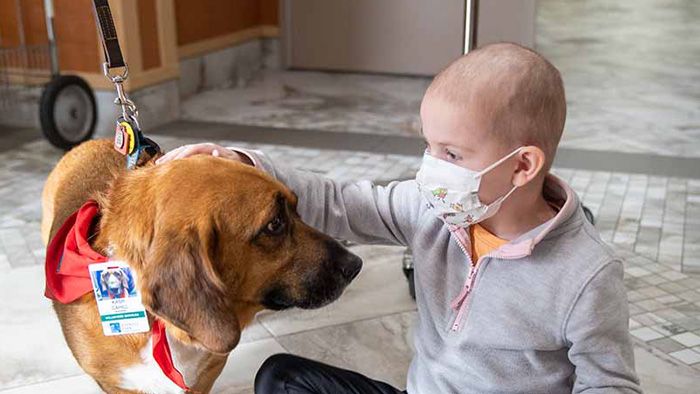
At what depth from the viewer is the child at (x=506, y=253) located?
1.35 metres

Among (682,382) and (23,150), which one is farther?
(23,150)

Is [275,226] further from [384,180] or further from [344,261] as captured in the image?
[384,180]

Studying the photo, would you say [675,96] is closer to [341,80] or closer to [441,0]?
[441,0]

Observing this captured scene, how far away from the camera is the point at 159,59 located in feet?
17.3

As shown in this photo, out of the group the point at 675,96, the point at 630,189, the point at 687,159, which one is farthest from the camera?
the point at 675,96

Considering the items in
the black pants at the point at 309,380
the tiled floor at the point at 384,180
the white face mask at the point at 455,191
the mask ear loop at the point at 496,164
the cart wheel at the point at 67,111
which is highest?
the mask ear loop at the point at 496,164

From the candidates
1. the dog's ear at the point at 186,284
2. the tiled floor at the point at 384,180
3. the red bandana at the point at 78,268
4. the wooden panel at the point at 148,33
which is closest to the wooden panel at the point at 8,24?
the tiled floor at the point at 384,180

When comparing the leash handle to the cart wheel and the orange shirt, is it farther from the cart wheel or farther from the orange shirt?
the cart wheel

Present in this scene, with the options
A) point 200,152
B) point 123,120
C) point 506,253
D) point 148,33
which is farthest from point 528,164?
point 148,33

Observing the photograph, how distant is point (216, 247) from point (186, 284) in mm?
98

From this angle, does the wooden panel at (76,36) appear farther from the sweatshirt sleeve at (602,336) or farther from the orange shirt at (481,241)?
the sweatshirt sleeve at (602,336)

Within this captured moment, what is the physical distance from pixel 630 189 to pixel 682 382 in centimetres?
180

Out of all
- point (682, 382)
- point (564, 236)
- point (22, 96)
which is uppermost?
point (564, 236)

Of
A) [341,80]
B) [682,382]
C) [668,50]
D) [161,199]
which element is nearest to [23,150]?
[341,80]
